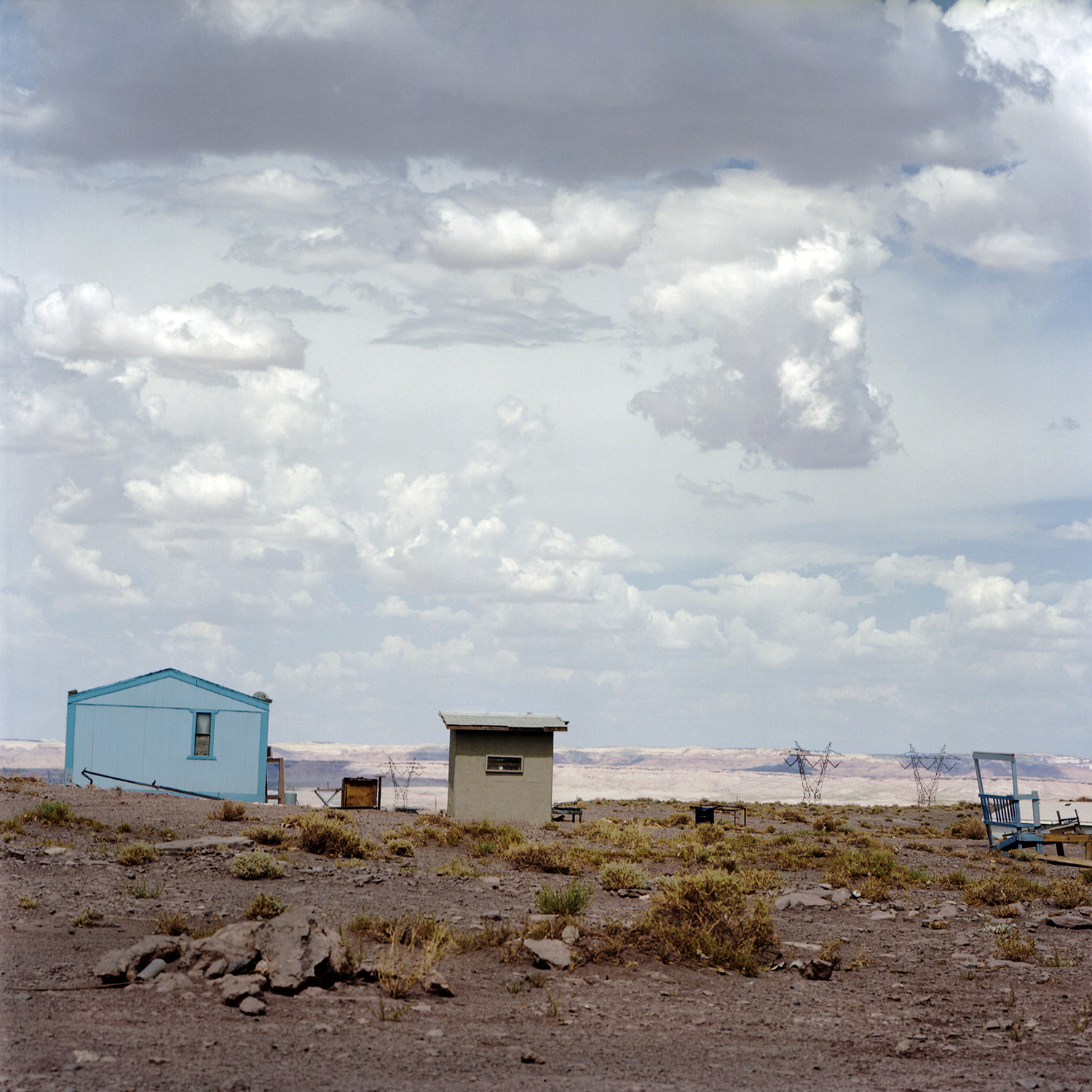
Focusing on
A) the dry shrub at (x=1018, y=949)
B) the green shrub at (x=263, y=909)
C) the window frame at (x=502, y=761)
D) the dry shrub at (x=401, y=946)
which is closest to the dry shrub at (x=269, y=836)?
the green shrub at (x=263, y=909)

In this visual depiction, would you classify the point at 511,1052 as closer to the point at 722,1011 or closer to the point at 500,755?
the point at 722,1011

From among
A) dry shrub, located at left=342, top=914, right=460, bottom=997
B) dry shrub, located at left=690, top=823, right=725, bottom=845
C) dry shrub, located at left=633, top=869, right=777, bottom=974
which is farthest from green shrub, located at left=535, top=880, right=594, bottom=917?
dry shrub, located at left=690, top=823, right=725, bottom=845

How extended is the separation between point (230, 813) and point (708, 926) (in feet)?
46.0

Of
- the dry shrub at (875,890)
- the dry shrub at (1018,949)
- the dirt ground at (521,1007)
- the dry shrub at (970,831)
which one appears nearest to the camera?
the dirt ground at (521,1007)

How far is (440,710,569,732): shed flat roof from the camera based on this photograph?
29.7 meters

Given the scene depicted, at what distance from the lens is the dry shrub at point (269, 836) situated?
62.7 ft

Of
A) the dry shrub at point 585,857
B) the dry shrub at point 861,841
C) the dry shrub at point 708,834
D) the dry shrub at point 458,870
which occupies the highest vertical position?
the dry shrub at point 458,870

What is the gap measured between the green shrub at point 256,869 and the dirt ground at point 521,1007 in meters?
0.15

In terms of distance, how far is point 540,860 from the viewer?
1867cm

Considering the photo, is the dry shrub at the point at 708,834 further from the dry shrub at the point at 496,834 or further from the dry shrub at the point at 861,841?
the dry shrub at the point at 496,834

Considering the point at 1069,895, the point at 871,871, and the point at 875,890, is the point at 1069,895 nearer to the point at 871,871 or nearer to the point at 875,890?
the point at 875,890

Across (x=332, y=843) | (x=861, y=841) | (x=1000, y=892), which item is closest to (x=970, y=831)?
(x=861, y=841)

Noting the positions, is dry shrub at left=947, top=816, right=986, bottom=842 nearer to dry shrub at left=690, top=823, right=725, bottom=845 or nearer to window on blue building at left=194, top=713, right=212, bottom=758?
dry shrub at left=690, top=823, right=725, bottom=845

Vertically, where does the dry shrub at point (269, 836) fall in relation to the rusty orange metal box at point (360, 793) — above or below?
above
